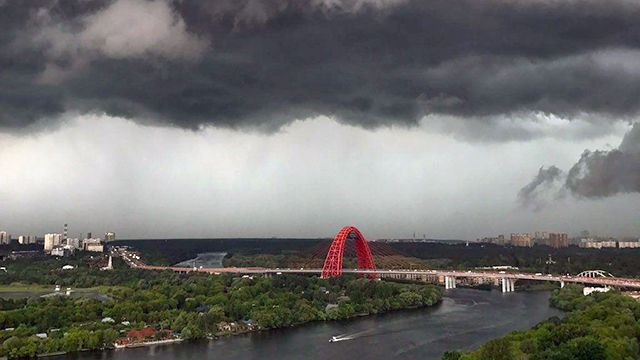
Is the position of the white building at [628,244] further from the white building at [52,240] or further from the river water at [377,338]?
the white building at [52,240]

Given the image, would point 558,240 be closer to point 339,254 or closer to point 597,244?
point 597,244

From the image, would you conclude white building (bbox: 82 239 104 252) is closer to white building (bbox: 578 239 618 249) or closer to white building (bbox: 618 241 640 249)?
white building (bbox: 578 239 618 249)

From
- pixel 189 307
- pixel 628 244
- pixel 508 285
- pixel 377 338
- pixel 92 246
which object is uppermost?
pixel 92 246

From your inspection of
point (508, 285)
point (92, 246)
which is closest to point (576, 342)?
point (508, 285)

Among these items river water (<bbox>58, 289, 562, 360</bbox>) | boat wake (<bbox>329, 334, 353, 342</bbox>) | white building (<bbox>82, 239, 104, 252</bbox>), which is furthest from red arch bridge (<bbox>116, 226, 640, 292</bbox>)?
white building (<bbox>82, 239, 104, 252</bbox>)

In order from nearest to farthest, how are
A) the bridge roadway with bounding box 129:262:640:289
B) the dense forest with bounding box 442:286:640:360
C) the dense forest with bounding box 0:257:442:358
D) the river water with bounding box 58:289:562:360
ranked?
the dense forest with bounding box 442:286:640:360
the river water with bounding box 58:289:562:360
the dense forest with bounding box 0:257:442:358
the bridge roadway with bounding box 129:262:640:289

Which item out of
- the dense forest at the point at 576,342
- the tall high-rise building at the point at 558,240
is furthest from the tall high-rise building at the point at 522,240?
the dense forest at the point at 576,342
